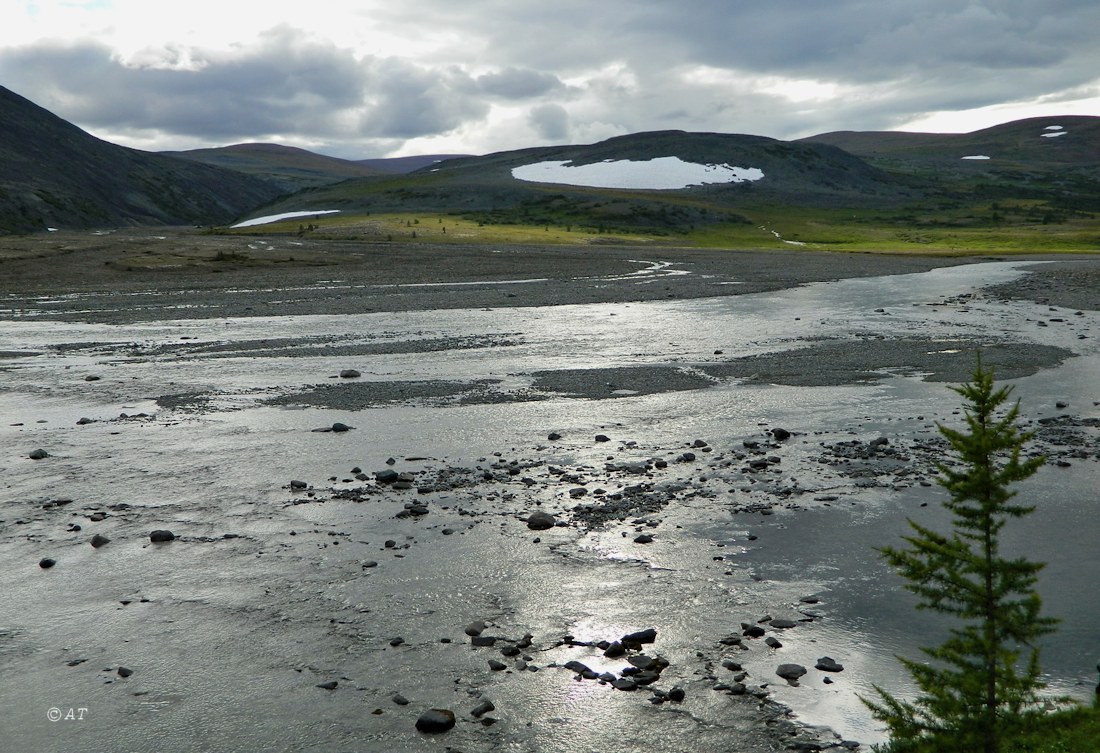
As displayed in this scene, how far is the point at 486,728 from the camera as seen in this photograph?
877 cm

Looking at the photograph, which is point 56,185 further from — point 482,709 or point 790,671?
point 790,671

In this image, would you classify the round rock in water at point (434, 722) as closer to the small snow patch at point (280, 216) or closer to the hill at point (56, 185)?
the hill at point (56, 185)

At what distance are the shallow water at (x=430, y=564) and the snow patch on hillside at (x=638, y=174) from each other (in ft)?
493

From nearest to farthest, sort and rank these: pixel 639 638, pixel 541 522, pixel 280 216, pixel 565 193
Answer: pixel 639 638 < pixel 541 522 < pixel 280 216 < pixel 565 193

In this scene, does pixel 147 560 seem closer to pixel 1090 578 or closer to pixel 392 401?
pixel 392 401

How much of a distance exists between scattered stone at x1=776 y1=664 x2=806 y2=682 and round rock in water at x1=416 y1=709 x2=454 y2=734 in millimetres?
3347

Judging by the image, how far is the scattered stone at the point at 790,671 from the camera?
31.2ft

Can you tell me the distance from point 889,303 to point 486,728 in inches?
1602

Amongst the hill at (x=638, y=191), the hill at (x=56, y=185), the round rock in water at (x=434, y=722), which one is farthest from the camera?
the hill at (x=56, y=185)

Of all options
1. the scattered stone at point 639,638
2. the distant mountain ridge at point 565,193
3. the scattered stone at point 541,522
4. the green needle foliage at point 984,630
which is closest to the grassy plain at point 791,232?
the distant mountain ridge at point 565,193

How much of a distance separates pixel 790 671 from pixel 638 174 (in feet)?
567

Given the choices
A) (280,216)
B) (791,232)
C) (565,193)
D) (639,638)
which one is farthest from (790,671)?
(565,193)

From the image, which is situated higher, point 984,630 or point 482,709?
point 984,630

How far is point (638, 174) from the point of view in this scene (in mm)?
177000
